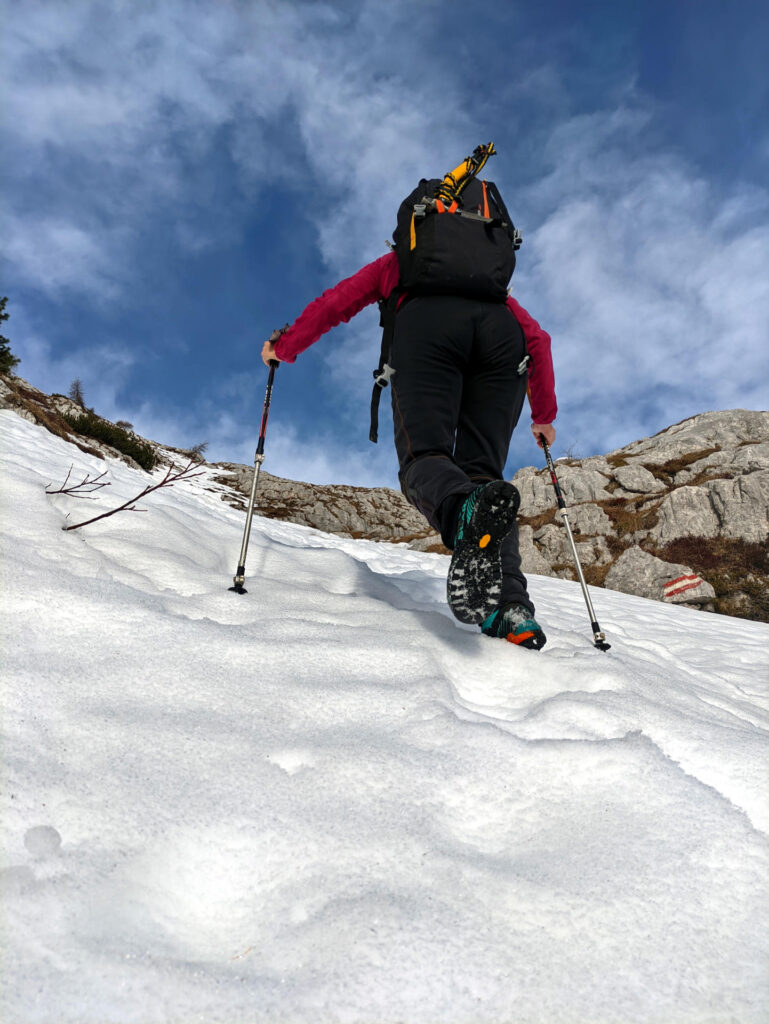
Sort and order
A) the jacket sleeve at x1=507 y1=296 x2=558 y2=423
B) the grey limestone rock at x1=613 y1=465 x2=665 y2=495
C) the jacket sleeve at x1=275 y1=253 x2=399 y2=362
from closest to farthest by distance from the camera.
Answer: the jacket sleeve at x1=275 y1=253 x2=399 y2=362 < the jacket sleeve at x1=507 y1=296 x2=558 y2=423 < the grey limestone rock at x1=613 y1=465 x2=665 y2=495

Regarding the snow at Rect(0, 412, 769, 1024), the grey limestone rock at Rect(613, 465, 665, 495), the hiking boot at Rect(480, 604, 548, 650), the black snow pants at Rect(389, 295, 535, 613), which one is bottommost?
the snow at Rect(0, 412, 769, 1024)

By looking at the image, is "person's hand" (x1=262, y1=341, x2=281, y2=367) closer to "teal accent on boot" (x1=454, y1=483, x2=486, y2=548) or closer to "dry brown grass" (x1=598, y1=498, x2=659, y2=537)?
"teal accent on boot" (x1=454, y1=483, x2=486, y2=548)

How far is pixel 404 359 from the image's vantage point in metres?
2.89

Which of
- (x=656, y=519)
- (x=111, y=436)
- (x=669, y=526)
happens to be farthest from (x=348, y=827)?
(x=656, y=519)

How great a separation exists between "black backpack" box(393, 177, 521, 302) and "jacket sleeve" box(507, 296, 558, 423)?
1.36ft

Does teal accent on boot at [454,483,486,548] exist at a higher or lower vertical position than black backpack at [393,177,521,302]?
lower

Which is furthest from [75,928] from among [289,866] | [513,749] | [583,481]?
[583,481]

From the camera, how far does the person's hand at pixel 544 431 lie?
13.2 ft

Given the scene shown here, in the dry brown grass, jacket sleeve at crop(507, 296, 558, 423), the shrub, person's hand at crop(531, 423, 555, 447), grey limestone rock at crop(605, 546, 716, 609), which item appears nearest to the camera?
jacket sleeve at crop(507, 296, 558, 423)

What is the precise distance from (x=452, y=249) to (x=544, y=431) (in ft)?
5.51

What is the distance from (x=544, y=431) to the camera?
404 centimetres

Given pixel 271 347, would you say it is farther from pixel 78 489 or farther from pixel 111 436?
pixel 111 436

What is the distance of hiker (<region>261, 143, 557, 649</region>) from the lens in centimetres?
231

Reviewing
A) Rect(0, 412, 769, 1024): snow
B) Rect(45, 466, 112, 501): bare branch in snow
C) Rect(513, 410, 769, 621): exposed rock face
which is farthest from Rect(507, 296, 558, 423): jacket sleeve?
Rect(513, 410, 769, 621): exposed rock face
